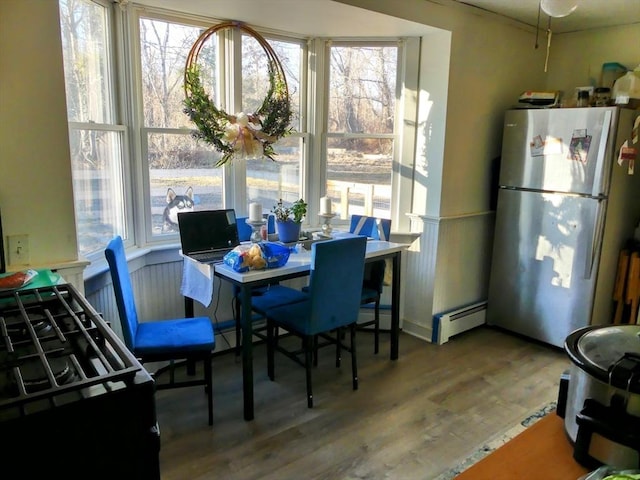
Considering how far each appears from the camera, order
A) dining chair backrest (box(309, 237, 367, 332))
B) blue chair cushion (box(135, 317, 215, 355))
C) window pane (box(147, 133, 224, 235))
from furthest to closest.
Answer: window pane (box(147, 133, 224, 235))
dining chair backrest (box(309, 237, 367, 332))
blue chair cushion (box(135, 317, 215, 355))

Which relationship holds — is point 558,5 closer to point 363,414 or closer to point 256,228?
point 256,228

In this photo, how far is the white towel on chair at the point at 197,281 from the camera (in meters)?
2.72

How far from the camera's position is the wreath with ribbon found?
3.00 metres

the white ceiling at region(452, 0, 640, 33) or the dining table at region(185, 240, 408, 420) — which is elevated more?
the white ceiling at region(452, 0, 640, 33)

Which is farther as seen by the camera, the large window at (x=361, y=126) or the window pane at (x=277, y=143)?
the large window at (x=361, y=126)

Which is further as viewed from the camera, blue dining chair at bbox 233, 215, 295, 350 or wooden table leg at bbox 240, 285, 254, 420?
blue dining chair at bbox 233, 215, 295, 350

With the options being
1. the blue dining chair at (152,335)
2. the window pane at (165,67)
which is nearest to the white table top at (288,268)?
the blue dining chair at (152,335)

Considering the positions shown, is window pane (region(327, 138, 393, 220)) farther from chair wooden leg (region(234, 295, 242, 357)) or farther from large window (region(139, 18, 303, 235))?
chair wooden leg (region(234, 295, 242, 357))

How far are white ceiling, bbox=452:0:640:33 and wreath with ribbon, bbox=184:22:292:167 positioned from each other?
54.0 inches

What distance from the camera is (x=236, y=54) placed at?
3217mm

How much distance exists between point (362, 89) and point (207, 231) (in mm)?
1700

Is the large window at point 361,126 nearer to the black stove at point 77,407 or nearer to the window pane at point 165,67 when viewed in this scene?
the window pane at point 165,67

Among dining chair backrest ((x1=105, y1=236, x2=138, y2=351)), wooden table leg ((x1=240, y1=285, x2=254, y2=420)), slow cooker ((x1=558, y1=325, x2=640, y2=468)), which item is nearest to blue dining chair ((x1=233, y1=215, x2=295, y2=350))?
wooden table leg ((x1=240, y1=285, x2=254, y2=420))

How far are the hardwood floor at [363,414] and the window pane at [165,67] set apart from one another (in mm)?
1649
